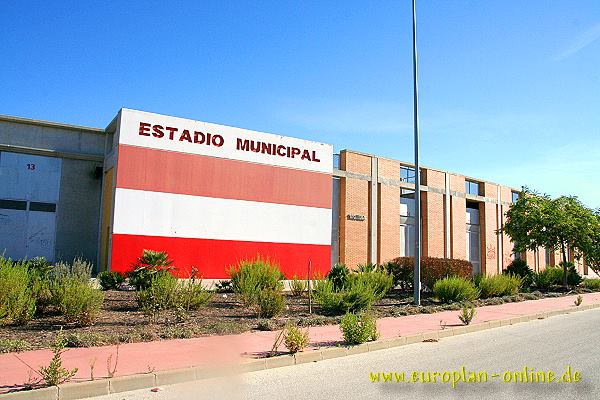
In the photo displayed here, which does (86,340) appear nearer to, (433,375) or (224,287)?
(433,375)

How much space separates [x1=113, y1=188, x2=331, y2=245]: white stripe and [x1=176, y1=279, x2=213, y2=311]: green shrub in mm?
7469

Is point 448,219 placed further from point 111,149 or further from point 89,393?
point 89,393

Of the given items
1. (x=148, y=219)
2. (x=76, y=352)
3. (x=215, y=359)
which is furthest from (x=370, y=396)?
(x=148, y=219)

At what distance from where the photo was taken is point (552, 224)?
25.8 meters

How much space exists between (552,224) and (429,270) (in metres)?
9.25

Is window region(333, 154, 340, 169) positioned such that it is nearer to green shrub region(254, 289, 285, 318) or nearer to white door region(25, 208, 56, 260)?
white door region(25, 208, 56, 260)

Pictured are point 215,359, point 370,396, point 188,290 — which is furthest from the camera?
point 188,290

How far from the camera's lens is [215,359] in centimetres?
830

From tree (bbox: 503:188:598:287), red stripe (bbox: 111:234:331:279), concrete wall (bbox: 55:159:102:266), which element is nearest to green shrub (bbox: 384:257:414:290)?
red stripe (bbox: 111:234:331:279)

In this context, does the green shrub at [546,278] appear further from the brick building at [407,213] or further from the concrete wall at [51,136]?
the concrete wall at [51,136]

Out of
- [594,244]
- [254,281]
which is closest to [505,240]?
[594,244]

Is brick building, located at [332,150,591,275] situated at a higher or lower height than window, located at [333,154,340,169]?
lower

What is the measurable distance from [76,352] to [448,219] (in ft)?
94.8

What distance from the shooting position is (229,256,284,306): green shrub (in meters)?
13.7
